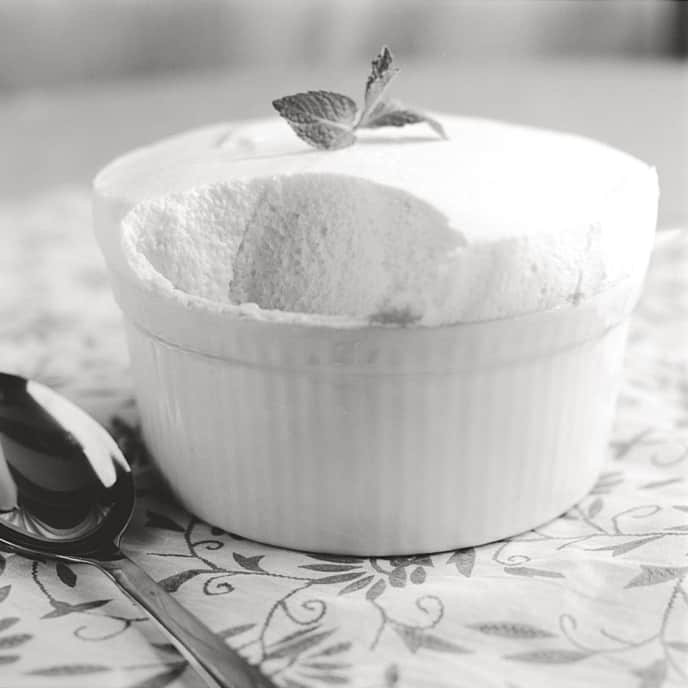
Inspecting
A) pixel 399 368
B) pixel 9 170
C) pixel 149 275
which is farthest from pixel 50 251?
pixel 399 368

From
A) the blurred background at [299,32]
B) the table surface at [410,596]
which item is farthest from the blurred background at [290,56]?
the table surface at [410,596]

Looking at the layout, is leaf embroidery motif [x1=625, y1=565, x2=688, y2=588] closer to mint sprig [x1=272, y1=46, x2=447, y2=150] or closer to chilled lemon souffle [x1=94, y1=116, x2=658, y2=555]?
chilled lemon souffle [x1=94, y1=116, x2=658, y2=555]

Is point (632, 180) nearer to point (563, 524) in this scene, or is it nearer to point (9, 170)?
point (563, 524)

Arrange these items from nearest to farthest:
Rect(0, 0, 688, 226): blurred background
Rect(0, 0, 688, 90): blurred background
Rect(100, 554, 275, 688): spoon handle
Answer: Rect(100, 554, 275, 688): spoon handle, Rect(0, 0, 688, 226): blurred background, Rect(0, 0, 688, 90): blurred background

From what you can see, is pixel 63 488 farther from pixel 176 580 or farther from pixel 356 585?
pixel 356 585

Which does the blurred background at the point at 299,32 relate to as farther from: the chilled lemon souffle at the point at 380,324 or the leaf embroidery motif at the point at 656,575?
the leaf embroidery motif at the point at 656,575

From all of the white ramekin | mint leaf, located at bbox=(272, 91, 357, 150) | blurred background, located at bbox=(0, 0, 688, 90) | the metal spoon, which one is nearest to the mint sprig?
mint leaf, located at bbox=(272, 91, 357, 150)

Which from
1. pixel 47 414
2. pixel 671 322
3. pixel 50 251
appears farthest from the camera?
pixel 50 251
